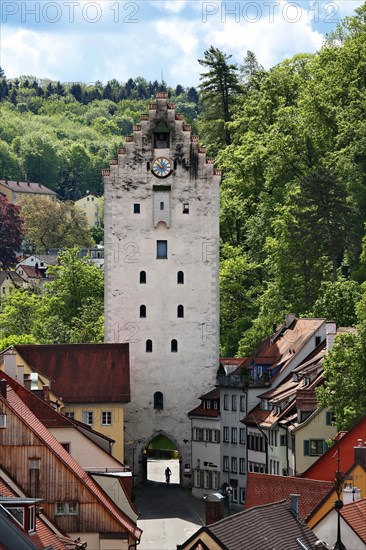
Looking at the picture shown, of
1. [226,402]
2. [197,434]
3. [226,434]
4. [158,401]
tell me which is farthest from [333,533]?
[158,401]

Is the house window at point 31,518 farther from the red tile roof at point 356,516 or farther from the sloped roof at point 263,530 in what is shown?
the red tile roof at point 356,516

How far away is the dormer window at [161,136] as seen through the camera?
128m

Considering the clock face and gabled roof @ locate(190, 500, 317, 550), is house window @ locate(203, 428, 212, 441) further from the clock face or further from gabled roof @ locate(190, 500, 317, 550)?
gabled roof @ locate(190, 500, 317, 550)

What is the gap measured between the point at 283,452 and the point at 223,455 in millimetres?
12065

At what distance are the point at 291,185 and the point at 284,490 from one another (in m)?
67.7

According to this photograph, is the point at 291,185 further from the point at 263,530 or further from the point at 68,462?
the point at 263,530

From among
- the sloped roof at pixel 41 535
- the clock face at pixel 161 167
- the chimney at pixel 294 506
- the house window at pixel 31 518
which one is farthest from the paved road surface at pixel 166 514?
the house window at pixel 31 518

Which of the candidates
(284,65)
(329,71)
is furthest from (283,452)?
(284,65)

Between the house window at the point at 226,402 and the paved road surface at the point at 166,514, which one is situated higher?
the house window at the point at 226,402

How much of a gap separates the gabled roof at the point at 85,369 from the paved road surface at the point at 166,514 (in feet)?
19.2

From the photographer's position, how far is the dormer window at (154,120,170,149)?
128 metres

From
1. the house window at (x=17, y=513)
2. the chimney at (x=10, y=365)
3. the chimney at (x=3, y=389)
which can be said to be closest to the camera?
the house window at (x=17, y=513)

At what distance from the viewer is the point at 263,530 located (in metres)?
63.7

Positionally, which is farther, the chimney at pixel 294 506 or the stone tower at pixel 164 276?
the stone tower at pixel 164 276
